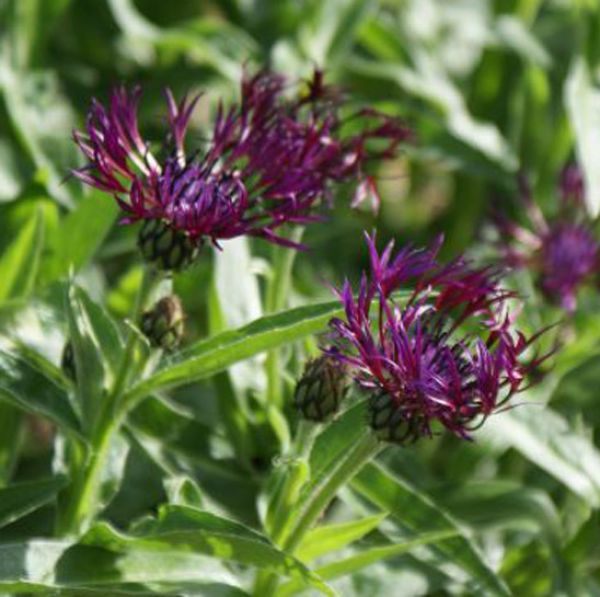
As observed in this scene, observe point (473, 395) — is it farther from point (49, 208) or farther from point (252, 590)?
point (49, 208)

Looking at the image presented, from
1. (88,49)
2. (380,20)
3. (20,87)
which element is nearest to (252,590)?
(20,87)

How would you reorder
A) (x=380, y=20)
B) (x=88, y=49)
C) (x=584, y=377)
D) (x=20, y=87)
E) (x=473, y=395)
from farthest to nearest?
1. (x=88, y=49)
2. (x=380, y=20)
3. (x=20, y=87)
4. (x=584, y=377)
5. (x=473, y=395)

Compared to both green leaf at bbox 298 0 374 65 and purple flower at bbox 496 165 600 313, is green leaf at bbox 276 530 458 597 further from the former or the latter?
green leaf at bbox 298 0 374 65

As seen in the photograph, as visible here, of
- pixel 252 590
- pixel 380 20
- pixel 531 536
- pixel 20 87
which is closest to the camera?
pixel 252 590

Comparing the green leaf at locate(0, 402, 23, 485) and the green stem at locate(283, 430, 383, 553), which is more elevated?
A: the green stem at locate(283, 430, 383, 553)

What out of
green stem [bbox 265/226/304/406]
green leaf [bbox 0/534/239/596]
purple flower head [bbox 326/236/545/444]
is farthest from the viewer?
green stem [bbox 265/226/304/406]

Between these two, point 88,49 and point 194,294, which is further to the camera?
point 88,49

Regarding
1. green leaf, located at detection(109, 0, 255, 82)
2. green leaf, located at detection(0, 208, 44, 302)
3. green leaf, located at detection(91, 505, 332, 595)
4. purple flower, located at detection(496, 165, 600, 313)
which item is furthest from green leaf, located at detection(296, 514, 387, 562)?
green leaf, located at detection(109, 0, 255, 82)
